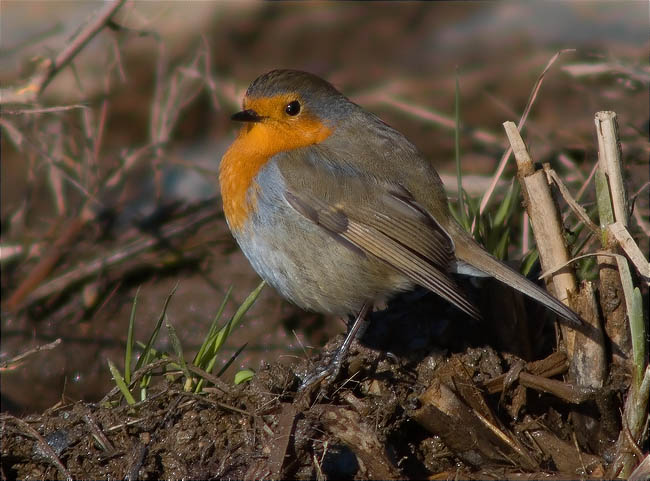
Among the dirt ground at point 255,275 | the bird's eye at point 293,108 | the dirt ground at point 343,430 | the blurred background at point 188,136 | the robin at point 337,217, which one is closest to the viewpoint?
the dirt ground at point 343,430

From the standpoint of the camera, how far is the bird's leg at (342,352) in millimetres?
3412

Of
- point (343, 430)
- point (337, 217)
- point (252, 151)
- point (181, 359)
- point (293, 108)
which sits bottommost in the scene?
point (343, 430)

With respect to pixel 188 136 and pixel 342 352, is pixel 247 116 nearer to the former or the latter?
pixel 342 352

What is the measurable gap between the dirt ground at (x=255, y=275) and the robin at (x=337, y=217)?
28 centimetres

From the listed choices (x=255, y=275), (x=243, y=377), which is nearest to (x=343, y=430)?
(x=243, y=377)

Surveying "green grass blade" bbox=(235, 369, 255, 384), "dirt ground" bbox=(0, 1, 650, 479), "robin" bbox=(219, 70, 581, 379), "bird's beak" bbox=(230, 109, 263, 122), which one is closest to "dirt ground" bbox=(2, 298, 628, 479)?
"dirt ground" bbox=(0, 1, 650, 479)

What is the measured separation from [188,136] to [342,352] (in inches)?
150

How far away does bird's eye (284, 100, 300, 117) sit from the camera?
13.4ft

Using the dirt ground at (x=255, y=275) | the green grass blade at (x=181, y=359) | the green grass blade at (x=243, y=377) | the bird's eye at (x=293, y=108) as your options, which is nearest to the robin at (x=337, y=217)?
the bird's eye at (x=293, y=108)

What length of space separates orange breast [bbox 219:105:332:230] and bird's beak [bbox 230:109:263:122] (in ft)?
0.17

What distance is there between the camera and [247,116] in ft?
13.2

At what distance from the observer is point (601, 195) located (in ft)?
11.1

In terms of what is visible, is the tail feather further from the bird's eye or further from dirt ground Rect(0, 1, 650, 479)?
the bird's eye

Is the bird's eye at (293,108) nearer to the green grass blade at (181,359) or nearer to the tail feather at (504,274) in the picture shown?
the tail feather at (504,274)
